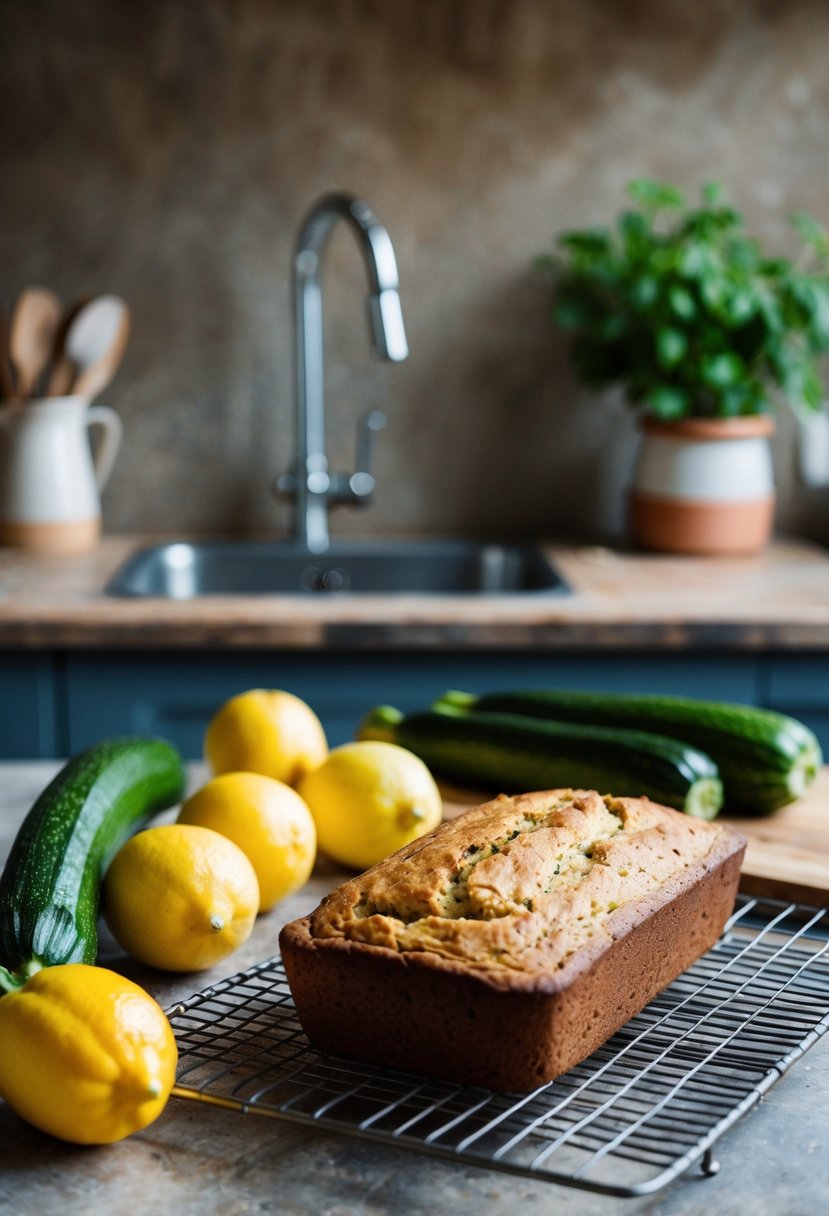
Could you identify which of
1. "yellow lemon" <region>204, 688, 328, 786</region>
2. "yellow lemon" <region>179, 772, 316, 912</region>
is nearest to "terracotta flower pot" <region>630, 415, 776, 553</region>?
"yellow lemon" <region>204, 688, 328, 786</region>

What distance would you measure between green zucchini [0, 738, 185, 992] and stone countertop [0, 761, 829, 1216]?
4.4 inches

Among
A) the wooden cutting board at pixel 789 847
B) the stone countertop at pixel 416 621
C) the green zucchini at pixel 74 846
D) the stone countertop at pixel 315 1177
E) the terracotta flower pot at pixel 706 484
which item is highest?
the terracotta flower pot at pixel 706 484

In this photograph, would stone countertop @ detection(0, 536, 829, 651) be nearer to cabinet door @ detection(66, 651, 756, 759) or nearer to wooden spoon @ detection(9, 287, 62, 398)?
cabinet door @ detection(66, 651, 756, 759)

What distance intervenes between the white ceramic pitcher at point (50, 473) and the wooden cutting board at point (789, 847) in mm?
1380

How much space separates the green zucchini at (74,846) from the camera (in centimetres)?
82

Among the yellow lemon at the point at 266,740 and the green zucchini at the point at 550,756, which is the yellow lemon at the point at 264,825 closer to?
the yellow lemon at the point at 266,740

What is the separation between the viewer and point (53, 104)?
8.34 feet

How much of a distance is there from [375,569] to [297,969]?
1.83 m

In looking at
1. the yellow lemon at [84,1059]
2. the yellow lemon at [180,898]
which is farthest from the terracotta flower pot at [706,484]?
the yellow lemon at [84,1059]

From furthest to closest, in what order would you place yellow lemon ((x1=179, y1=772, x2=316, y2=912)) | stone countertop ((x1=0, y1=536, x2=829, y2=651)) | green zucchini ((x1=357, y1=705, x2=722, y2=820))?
stone countertop ((x1=0, y1=536, x2=829, y2=651)) → green zucchini ((x1=357, y1=705, x2=722, y2=820)) → yellow lemon ((x1=179, y1=772, x2=316, y2=912))

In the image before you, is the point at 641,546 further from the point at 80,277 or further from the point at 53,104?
the point at 53,104

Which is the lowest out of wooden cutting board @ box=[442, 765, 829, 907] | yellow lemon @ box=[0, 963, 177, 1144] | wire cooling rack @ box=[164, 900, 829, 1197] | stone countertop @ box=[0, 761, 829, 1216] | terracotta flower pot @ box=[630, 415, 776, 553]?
stone countertop @ box=[0, 761, 829, 1216]

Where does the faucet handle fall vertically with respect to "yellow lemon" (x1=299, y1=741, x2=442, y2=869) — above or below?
above

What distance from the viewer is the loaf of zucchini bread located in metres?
0.74
